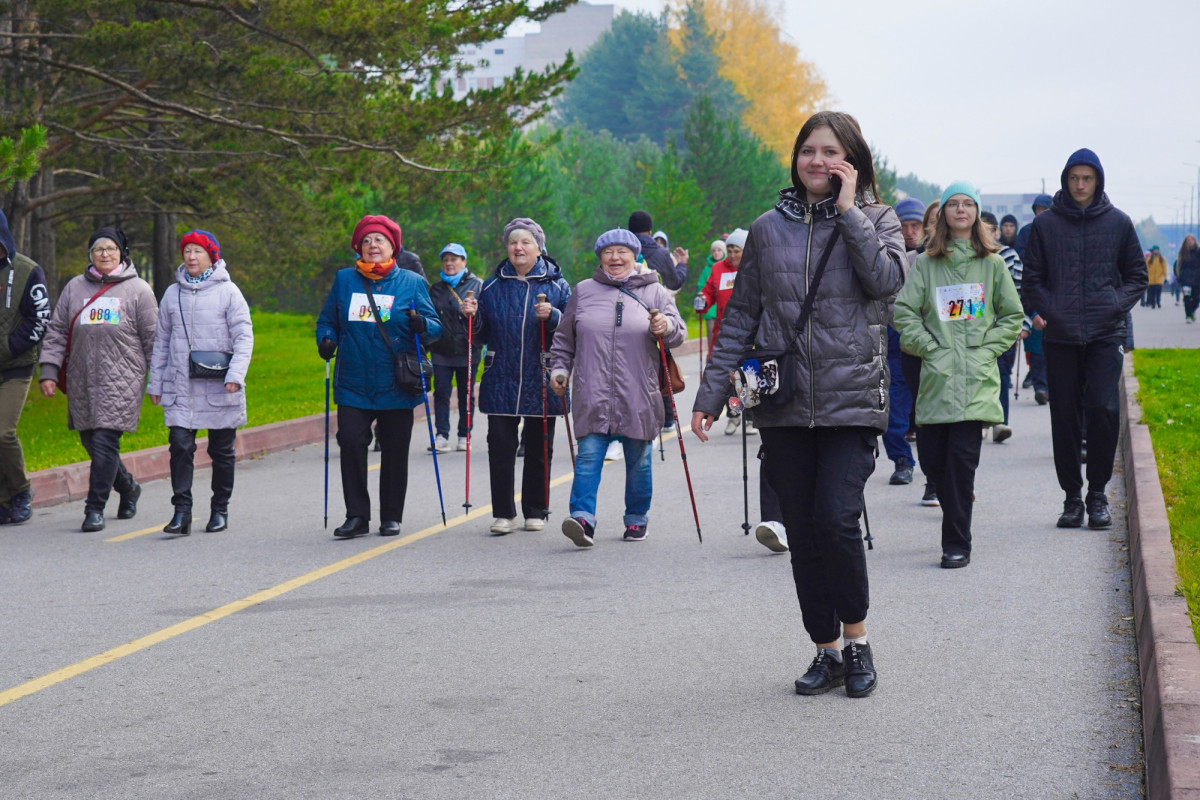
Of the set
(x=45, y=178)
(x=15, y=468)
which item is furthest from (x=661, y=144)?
(x=15, y=468)

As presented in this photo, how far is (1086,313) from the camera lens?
8312mm

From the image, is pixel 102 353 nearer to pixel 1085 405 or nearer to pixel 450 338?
pixel 450 338

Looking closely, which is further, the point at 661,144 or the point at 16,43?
the point at 661,144

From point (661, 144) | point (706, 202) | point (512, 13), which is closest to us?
point (512, 13)

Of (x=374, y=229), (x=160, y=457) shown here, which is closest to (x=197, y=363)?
(x=374, y=229)

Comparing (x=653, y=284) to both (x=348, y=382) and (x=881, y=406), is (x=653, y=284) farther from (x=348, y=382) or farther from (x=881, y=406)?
(x=881, y=406)

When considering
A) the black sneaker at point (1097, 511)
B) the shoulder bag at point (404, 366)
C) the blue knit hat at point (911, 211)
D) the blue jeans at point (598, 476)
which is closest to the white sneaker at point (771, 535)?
the blue jeans at point (598, 476)

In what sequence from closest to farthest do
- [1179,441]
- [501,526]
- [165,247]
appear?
[501,526], [1179,441], [165,247]

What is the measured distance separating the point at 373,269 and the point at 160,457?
4549 mm

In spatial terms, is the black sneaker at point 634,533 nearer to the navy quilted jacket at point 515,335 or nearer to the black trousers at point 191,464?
the navy quilted jacket at point 515,335

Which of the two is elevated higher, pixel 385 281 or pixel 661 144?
pixel 661 144

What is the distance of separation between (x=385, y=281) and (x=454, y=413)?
8245 mm

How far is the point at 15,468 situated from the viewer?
9.65 meters

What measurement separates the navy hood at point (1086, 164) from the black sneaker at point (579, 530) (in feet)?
11.1
